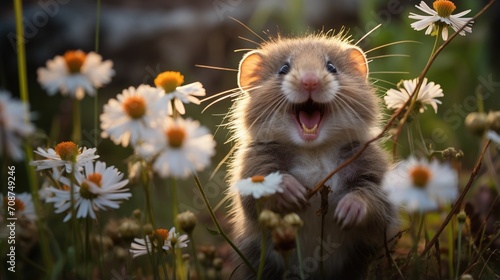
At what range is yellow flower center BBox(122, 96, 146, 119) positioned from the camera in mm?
1909

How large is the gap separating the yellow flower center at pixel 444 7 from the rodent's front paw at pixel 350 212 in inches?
30.6

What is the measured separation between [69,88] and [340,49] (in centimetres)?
168

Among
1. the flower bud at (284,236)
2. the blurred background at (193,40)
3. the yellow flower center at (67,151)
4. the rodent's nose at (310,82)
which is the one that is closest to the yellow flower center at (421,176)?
the flower bud at (284,236)

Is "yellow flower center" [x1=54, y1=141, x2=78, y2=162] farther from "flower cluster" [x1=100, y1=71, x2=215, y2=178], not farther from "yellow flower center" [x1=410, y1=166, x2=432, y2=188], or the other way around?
"yellow flower center" [x1=410, y1=166, x2=432, y2=188]

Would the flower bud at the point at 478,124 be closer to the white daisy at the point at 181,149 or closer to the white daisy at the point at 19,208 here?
the white daisy at the point at 181,149

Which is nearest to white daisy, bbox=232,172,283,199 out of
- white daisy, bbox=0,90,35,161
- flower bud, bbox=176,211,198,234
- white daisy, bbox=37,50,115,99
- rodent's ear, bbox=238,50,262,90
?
flower bud, bbox=176,211,198,234

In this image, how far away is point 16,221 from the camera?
2365 millimetres

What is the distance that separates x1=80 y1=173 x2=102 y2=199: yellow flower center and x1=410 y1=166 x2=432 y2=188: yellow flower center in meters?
1.05

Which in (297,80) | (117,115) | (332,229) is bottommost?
(332,229)

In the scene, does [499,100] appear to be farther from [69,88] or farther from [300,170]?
[69,88]

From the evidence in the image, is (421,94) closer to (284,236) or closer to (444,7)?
(444,7)

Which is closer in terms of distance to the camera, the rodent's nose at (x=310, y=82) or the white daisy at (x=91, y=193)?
the white daisy at (x=91, y=193)

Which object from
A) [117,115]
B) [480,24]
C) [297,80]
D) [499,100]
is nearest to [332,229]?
[297,80]

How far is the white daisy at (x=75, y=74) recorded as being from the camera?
177 cm
